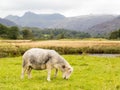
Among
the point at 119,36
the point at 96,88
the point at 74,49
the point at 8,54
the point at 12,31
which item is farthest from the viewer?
the point at 119,36

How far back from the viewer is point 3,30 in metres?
136

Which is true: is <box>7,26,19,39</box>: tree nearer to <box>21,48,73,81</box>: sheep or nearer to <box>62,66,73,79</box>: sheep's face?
<box>21,48,73,81</box>: sheep

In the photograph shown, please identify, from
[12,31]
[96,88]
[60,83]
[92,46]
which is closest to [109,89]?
[96,88]

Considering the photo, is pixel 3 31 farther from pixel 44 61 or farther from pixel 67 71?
pixel 44 61

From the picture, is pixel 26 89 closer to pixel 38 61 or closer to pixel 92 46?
pixel 38 61

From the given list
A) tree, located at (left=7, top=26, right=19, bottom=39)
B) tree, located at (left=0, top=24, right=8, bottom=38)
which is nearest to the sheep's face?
tree, located at (left=7, top=26, right=19, bottom=39)

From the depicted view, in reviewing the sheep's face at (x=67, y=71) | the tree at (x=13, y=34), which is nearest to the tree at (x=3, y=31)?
the tree at (x=13, y=34)

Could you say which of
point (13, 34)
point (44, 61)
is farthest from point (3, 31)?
point (44, 61)

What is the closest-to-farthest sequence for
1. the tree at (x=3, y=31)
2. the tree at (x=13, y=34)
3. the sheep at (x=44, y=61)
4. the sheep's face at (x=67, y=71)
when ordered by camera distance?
the sheep at (x=44, y=61)
the sheep's face at (x=67, y=71)
the tree at (x=13, y=34)
the tree at (x=3, y=31)

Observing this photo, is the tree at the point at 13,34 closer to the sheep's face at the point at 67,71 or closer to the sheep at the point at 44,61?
the sheep at the point at 44,61

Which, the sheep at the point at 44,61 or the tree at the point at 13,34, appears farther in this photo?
the tree at the point at 13,34

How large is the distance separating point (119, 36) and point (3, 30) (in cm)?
5442

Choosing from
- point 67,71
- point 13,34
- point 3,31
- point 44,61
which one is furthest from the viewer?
point 3,31

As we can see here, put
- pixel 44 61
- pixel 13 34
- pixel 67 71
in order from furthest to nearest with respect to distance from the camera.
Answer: pixel 13 34
pixel 67 71
pixel 44 61
